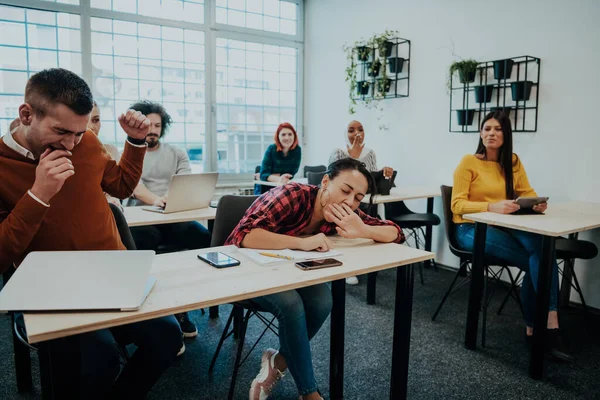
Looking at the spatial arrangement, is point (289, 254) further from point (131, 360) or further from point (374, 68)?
point (374, 68)

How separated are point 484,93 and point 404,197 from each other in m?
1.06

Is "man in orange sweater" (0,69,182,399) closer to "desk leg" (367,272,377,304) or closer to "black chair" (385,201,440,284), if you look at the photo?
"desk leg" (367,272,377,304)

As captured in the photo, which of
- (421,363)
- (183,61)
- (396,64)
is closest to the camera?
(421,363)

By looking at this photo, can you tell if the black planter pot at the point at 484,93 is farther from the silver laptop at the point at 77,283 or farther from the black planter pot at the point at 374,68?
the silver laptop at the point at 77,283

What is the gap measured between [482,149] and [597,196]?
880 millimetres

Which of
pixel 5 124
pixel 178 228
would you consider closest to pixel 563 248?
pixel 178 228

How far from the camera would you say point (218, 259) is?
1.55 meters

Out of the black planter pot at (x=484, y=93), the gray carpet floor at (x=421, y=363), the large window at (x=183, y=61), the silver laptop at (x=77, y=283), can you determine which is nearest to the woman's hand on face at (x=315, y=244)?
the silver laptop at (x=77, y=283)

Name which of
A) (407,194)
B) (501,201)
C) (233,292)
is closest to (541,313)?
(501,201)

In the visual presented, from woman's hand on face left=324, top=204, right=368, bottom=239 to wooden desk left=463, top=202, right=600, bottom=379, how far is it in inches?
35.9

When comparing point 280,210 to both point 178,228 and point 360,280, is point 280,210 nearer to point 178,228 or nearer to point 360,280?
point 178,228

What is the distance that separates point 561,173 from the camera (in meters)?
3.32

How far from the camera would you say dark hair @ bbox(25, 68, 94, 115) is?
51.8 inches

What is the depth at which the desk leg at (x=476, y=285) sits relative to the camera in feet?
8.00
